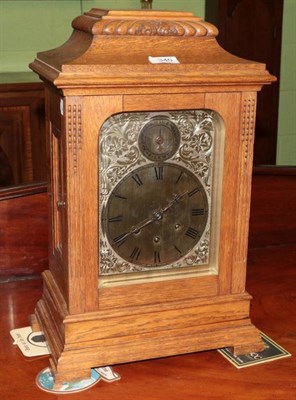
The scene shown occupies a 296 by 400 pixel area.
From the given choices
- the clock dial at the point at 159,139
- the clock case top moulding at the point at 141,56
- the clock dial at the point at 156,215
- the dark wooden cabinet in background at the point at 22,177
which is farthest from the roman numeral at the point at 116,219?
the dark wooden cabinet in background at the point at 22,177

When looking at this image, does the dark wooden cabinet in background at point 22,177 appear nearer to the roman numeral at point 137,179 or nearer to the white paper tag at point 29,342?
the white paper tag at point 29,342

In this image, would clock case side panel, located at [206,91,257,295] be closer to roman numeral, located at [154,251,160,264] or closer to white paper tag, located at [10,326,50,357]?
roman numeral, located at [154,251,160,264]

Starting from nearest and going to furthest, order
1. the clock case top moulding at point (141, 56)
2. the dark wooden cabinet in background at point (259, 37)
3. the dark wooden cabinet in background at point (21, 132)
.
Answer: the clock case top moulding at point (141, 56) → the dark wooden cabinet in background at point (21, 132) → the dark wooden cabinet in background at point (259, 37)

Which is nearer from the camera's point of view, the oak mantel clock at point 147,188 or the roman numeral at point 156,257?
the oak mantel clock at point 147,188

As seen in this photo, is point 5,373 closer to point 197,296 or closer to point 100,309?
point 100,309

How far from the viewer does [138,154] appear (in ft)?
3.73

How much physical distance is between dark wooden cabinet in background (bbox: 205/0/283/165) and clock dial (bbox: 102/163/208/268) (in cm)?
129

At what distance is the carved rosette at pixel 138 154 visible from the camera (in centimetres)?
112

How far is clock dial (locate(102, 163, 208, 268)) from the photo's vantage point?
1.15 metres

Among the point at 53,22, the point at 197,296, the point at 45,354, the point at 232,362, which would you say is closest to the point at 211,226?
the point at 197,296

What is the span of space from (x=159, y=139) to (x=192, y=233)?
174 millimetres

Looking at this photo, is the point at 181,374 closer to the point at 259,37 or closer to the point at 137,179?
the point at 137,179

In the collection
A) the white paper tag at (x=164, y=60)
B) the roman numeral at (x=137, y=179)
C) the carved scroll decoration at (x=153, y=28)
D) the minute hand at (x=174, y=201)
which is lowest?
the minute hand at (x=174, y=201)

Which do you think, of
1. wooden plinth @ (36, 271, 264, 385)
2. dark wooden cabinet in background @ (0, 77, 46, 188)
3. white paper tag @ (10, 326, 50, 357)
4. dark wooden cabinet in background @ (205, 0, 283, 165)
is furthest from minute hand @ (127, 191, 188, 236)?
dark wooden cabinet in background @ (205, 0, 283, 165)
